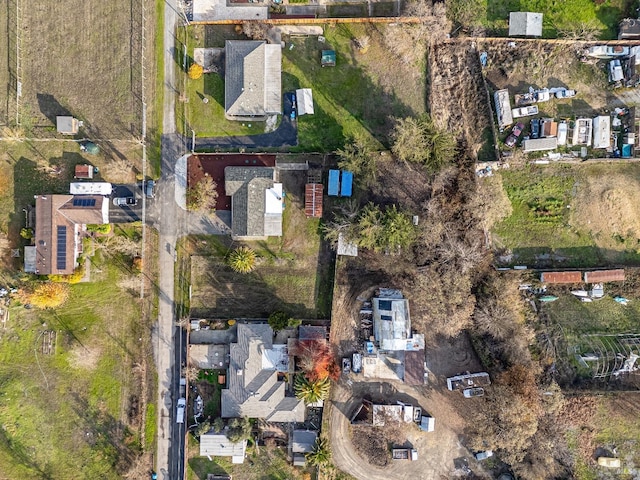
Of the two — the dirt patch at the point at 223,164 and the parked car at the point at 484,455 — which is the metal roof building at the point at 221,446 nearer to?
the dirt patch at the point at 223,164

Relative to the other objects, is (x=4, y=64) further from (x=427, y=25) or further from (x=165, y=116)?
(x=427, y=25)

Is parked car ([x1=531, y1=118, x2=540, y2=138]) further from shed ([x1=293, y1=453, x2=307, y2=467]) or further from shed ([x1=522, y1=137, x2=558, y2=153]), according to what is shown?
shed ([x1=293, y1=453, x2=307, y2=467])

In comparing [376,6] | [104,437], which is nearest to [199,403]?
[104,437]

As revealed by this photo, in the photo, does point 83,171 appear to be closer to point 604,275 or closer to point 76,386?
point 76,386

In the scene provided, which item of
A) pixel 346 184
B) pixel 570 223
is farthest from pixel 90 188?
pixel 570 223

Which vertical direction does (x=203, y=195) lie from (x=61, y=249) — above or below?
above

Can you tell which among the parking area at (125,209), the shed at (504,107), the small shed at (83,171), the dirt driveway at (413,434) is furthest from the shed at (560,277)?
the small shed at (83,171)
